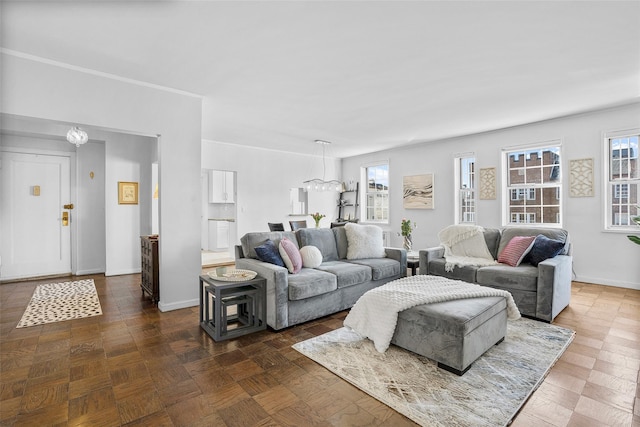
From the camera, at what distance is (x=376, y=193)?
27.1 feet

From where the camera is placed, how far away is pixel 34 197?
516cm

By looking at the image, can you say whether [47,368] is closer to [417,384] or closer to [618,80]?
[417,384]

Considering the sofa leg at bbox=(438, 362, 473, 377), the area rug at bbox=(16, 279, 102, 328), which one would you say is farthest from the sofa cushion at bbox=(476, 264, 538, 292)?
the area rug at bbox=(16, 279, 102, 328)

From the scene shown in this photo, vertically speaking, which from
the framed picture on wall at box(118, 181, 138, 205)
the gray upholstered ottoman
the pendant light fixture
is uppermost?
the pendant light fixture

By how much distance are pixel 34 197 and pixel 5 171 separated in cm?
53

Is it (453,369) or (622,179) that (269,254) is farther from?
(622,179)

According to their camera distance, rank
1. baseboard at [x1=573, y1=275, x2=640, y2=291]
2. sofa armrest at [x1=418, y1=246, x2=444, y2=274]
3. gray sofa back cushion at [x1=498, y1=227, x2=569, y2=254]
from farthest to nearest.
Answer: baseboard at [x1=573, y1=275, x2=640, y2=291] → sofa armrest at [x1=418, y1=246, x2=444, y2=274] → gray sofa back cushion at [x1=498, y1=227, x2=569, y2=254]

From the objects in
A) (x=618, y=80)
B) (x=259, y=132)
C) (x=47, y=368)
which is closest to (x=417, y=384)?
(x=47, y=368)

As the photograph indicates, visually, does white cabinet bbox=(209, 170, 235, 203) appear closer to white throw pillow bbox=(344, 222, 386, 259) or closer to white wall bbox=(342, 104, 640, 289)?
white throw pillow bbox=(344, 222, 386, 259)

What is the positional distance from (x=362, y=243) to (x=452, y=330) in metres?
2.19

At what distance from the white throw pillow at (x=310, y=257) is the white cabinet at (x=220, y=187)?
18.6ft

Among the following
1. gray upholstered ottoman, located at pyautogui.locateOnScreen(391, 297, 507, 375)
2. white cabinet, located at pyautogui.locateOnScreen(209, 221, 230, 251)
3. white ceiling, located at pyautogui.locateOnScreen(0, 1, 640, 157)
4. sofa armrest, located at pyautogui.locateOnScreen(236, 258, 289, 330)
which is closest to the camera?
gray upholstered ottoman, located at pyautogui.locateOnScreen(391, 297, 507, 375)

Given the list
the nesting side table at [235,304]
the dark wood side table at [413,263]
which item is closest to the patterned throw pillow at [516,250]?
the dark wood side table at [413,263]

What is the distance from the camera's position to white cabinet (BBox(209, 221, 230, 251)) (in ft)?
27.8
